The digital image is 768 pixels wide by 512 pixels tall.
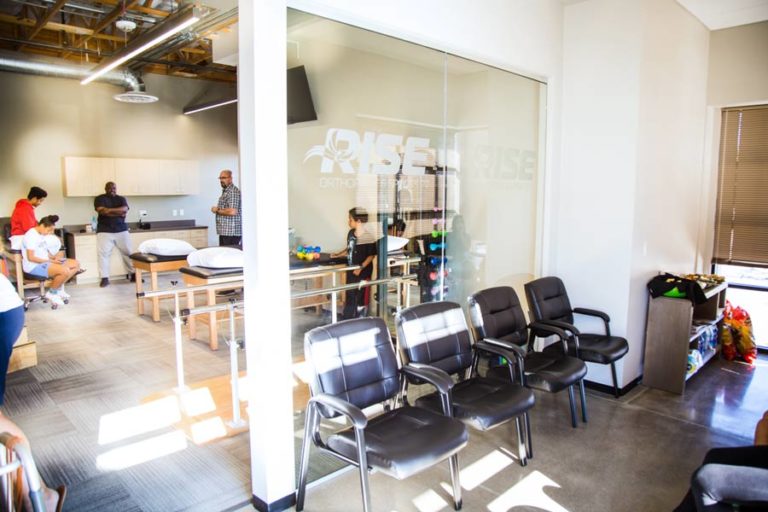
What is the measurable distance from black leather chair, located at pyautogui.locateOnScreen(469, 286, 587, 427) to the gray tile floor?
0.43 meters

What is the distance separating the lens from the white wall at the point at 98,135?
8281mm

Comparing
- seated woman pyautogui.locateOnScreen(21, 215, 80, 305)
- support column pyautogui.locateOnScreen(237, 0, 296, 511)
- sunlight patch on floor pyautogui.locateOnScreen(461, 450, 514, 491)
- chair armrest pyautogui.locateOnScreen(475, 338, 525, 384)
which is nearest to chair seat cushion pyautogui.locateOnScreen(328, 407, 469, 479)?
support column pyautogui.locateOnScreen(237, 0, 296, 511)

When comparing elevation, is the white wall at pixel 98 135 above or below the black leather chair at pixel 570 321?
above

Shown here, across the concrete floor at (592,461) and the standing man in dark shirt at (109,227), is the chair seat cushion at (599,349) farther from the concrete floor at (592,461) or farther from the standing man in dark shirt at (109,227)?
the standing man in dark shirt at (109,227)

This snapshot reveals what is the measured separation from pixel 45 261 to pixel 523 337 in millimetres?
6683

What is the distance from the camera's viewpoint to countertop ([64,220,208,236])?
8835mm

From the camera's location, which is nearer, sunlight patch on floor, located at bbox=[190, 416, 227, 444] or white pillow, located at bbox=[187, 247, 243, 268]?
sunlight patch on floor, located at bbox=[190, 416, 227, 444]

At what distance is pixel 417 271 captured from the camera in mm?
3721

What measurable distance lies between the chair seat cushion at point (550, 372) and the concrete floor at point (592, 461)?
43cm

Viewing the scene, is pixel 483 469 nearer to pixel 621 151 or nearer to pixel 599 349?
pixel 599 349

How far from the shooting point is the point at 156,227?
31.9 ft

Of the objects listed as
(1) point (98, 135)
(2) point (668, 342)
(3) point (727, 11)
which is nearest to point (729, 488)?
(2) point (668, 342)

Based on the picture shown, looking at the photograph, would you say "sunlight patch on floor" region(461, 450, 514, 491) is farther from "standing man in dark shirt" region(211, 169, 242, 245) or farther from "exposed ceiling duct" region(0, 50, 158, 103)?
"exposed ceiling duct" region(0, 50, 158, 103)

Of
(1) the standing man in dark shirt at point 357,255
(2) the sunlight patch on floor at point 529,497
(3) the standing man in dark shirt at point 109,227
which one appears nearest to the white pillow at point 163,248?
(3) the standing man in dark shirt at point 109,227
